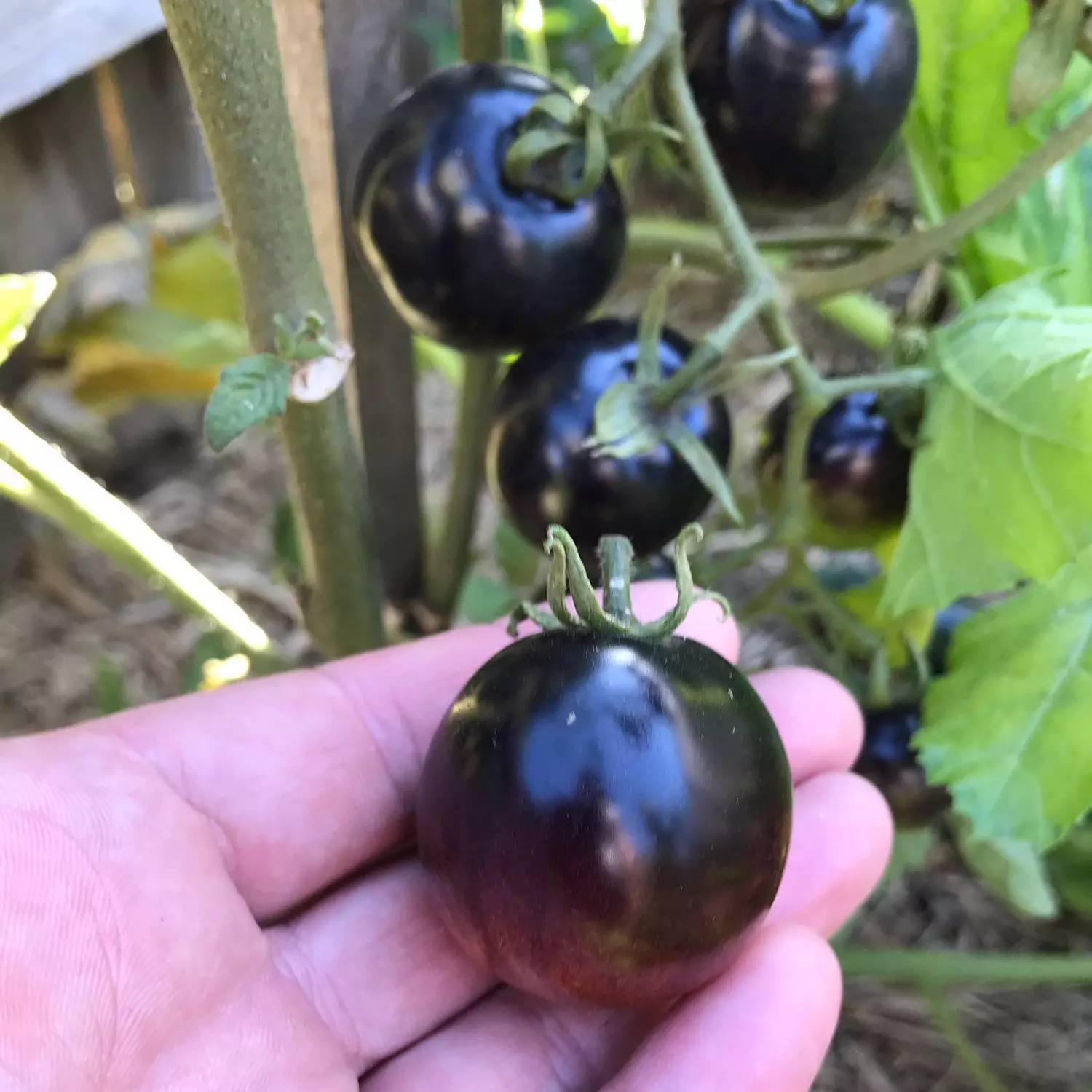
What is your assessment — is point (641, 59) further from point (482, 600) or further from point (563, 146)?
point (482, 600)

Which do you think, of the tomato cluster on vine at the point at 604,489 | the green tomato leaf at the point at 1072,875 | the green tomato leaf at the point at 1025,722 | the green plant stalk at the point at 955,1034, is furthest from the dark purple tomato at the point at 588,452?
the green tomato leaf at the point at 1072,875

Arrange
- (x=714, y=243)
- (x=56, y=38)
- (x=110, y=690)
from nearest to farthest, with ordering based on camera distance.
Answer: (x=714, y=243) → (x=110, y=690) → (x=56, y=38)

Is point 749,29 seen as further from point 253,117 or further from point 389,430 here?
point 389,430

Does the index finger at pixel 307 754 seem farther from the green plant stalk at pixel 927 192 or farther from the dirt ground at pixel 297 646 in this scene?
the dirt ground at pixel 297 646

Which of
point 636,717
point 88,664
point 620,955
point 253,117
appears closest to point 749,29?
point 253,117

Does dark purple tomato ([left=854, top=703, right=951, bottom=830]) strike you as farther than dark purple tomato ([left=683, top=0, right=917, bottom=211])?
Yes

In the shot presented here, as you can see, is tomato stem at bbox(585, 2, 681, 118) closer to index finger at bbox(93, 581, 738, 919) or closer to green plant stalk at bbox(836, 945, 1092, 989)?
index finger at bbox(93, 581, 738, 919)

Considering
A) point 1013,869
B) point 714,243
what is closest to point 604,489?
point 714,243

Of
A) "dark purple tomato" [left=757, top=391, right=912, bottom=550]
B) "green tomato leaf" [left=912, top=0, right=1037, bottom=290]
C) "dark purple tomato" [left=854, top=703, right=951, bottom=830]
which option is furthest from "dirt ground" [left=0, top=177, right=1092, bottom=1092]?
"green tomato leaf" [left=912, top=0, right=1037, bottom=290]
